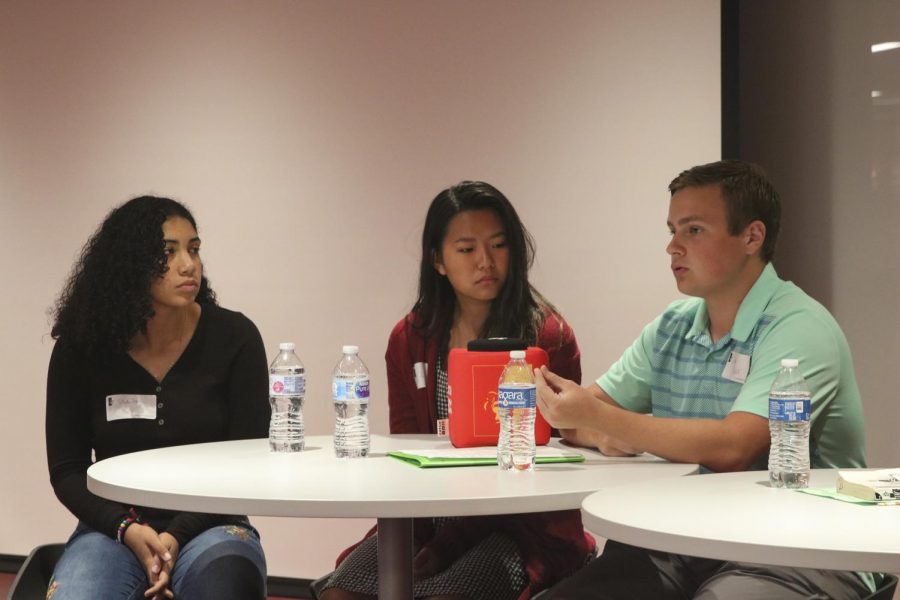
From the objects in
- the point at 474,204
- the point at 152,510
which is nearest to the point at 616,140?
the point at 474,204

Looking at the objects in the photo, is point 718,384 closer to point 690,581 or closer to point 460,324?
point 690,581

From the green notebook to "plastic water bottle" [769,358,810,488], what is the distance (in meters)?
0.48

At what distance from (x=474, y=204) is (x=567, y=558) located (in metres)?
1.02

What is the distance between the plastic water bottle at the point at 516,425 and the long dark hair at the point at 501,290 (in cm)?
67

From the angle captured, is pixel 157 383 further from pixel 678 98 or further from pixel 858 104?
pixel 858 104

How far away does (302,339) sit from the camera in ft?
15.5

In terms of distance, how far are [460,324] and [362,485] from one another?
3.67 ft

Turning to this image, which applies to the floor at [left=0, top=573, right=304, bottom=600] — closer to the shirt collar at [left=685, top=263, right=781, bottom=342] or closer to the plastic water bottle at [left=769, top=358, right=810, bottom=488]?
the shirt collar at [left=685, top=263, right=781, bottom=342]

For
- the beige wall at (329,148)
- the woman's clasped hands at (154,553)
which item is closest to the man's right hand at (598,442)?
the woman's clasped hands at (154,553)

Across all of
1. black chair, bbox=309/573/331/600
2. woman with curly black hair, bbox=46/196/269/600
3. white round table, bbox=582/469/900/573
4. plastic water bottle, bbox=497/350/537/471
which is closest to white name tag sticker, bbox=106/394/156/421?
woman with curly black hair, bbox=46/196/269/600

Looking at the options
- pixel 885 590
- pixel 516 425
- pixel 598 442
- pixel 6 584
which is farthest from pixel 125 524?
pixel 6 584

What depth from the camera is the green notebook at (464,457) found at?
2213mm

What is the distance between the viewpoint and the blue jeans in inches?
92.3

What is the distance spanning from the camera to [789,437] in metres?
1.92
